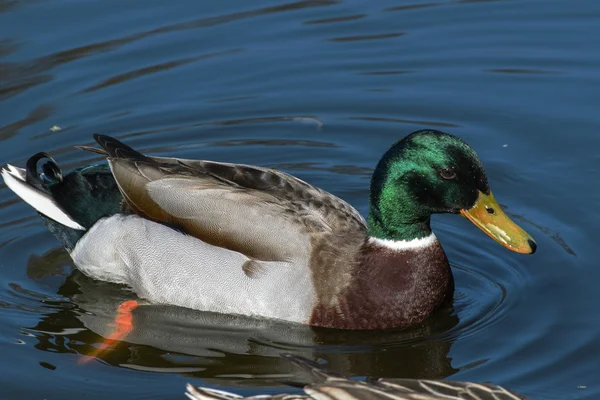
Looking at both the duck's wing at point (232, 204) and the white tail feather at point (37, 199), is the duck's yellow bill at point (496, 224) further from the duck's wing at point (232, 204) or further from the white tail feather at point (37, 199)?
the white tail feather at point (37, 199)

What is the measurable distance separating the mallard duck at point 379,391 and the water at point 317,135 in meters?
1.31

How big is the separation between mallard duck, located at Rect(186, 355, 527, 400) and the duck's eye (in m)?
2.13

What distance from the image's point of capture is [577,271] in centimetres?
776

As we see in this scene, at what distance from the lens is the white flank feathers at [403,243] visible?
7508mm

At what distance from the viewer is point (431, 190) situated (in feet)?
23.8

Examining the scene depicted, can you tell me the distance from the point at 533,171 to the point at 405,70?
6.64ft

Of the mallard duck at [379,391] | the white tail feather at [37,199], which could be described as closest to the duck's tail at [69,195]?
the white tail feather at [37,199]

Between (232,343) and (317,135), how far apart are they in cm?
307

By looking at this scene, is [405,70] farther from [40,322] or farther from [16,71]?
[40,322]

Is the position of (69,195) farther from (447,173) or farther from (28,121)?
(447,173)

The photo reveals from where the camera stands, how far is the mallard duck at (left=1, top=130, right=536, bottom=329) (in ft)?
23.9

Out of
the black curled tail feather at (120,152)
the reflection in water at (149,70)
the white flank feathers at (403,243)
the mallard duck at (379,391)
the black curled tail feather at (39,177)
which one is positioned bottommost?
the white flank feathers at (403,243)

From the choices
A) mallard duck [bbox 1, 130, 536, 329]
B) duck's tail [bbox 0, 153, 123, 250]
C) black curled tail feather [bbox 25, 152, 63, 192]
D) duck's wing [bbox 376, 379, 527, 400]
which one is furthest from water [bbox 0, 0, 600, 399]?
duck's wing [bbox 376, 379, 527, 400]

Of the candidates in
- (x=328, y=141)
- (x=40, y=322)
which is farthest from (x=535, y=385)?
(x=328, y=141)
